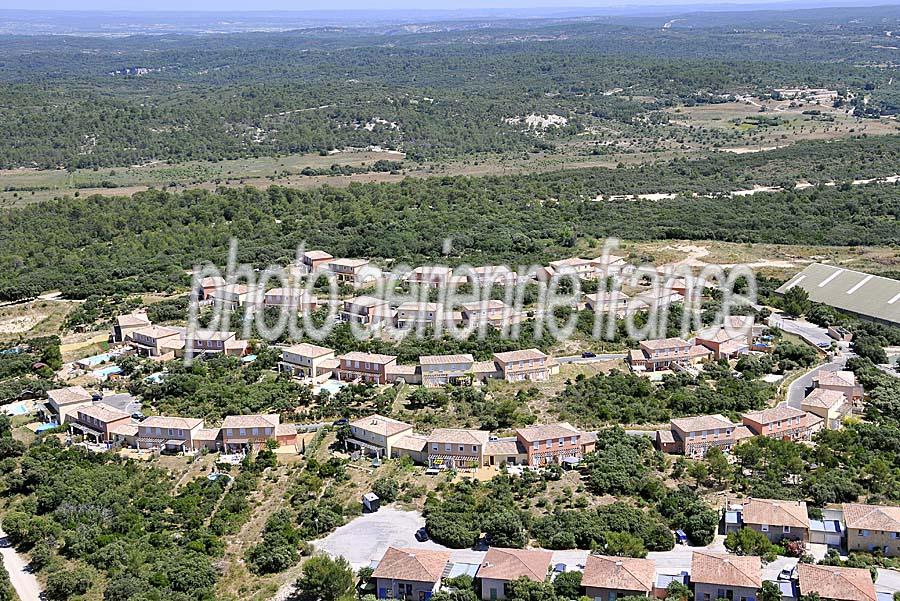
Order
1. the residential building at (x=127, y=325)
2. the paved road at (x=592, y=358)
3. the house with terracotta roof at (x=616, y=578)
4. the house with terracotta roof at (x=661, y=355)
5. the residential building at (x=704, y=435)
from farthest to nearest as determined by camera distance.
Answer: the residential building at (x=127, y=325) < the paved road at (x=592, y=358) < the house with terracotta roof at (x=661, y=355) < the residential building at (x=704, y=435) < the house with terracotta roof at (x=616, y=578)

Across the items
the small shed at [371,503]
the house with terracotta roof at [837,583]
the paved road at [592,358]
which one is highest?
the house with terracotta roof at [837,583]

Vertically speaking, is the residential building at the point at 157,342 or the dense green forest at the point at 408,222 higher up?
the residential building at the point at 157,342

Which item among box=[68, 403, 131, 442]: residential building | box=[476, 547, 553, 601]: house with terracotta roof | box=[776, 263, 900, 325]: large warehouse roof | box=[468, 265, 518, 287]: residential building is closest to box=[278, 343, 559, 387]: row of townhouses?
box=[68, 403, 131, 442]: residential building

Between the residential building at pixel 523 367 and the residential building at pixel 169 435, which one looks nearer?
the residential building at pixel 169 435

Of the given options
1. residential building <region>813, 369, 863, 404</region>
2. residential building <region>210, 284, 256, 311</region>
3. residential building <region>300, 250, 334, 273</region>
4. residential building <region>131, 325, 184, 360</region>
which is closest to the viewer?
residential building <region>813, 369, 863, 404</region>

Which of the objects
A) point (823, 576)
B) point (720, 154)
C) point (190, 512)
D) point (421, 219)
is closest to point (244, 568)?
point (190, 512)

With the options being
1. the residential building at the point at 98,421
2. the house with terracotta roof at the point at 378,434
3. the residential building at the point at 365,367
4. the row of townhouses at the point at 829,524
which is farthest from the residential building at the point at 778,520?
the residential building at the point at 98,421

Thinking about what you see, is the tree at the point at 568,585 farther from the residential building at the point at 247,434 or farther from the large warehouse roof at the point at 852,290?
the large warehouse roof at the point at 852,290

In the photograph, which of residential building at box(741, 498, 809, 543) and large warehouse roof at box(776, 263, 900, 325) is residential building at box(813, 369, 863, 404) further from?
residential building at box(741, 498, 809, 543)
